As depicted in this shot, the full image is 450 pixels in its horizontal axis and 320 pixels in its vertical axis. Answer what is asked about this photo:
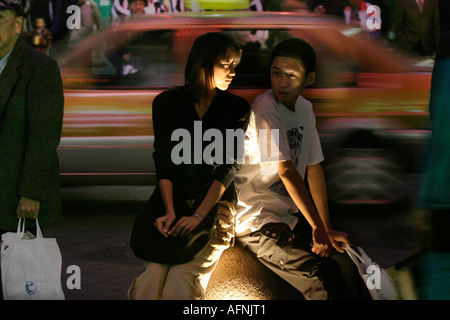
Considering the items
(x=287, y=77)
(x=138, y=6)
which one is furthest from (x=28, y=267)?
(x=138, y=6)

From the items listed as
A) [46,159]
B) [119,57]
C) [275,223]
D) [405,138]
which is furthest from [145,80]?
[275,223]

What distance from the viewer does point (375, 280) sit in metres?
2.96

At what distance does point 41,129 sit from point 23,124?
91mm

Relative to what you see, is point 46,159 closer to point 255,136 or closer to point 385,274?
point 255,136

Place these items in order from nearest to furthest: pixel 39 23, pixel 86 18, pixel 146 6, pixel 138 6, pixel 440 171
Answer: pixel 440 171 < pixel 86 18 < pixel 138 6 < pixel 146 6 < pixel 39 23

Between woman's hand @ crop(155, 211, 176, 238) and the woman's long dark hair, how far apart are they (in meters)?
0.57

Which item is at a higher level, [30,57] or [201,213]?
[30,57]

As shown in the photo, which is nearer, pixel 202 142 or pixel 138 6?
pixel 202 142

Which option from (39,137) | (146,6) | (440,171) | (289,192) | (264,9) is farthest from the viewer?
(146,6)

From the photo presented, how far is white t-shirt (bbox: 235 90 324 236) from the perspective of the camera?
3094mm

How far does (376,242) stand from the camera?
553 cm

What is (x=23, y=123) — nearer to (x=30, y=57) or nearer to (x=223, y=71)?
(x=30, y=57)

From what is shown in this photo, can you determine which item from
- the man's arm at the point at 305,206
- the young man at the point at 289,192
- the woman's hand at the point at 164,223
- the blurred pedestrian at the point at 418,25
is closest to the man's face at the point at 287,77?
the young man at the point at 289,192

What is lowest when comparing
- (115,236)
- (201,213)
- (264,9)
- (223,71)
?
(115,236)
